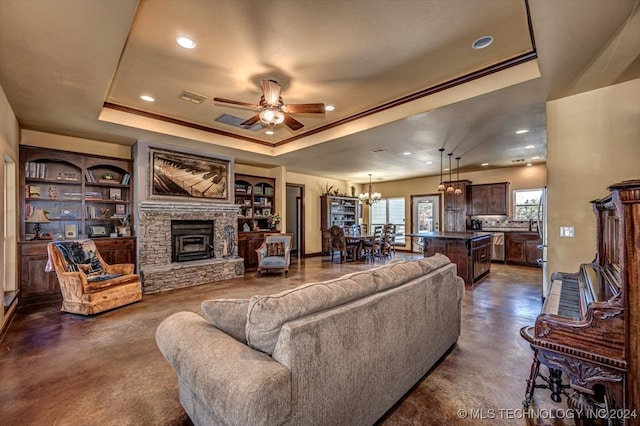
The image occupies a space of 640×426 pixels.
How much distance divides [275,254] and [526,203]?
6927mm

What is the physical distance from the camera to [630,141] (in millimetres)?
2855

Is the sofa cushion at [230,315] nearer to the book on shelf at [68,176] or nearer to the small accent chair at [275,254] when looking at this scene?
the small accent chair at [275,254]

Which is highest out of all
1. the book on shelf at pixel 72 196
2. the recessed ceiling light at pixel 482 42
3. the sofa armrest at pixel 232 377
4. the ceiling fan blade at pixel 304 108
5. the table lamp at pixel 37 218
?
the recessed ceiling light at pixel 482 42

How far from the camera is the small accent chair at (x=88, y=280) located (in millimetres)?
3553

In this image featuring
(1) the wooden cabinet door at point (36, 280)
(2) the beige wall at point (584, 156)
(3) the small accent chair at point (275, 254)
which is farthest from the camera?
(3) the small accent chair at point (275, 254)

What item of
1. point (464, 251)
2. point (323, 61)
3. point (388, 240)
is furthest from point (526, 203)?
point (323, 61)

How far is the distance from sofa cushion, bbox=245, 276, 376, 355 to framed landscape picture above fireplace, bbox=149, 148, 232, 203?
476 cm

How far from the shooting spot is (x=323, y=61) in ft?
9.75

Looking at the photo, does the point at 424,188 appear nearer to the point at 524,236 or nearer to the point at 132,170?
the point at 524,236

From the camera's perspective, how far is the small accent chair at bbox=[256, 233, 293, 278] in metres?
5.84

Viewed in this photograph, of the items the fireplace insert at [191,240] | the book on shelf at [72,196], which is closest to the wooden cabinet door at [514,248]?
the fireplace insert at [191,240]

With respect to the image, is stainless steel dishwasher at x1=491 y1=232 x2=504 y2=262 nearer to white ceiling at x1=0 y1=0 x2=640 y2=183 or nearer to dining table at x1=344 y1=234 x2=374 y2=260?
dining table at x1=344 y1=234 x2=374 y2=260

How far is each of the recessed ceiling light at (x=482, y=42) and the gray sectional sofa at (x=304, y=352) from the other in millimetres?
Result: 2335

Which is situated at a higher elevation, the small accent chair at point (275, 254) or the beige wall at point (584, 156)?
the beige wall at point (584, 156)
